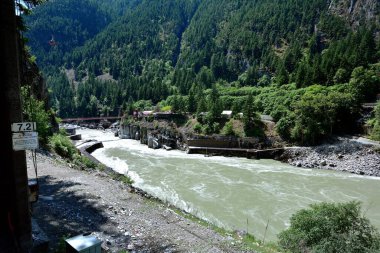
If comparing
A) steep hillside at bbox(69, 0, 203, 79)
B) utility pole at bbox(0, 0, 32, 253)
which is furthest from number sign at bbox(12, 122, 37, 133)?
steep hillside at bbox(69, 0, 203, 79)

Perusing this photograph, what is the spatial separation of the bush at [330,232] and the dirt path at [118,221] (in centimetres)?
311

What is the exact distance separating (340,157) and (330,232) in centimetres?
2709

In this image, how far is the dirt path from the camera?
899cm

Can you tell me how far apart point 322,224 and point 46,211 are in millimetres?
10424

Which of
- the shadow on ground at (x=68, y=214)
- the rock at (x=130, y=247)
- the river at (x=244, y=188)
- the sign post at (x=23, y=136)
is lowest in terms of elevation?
the river at (x=244, y=188)

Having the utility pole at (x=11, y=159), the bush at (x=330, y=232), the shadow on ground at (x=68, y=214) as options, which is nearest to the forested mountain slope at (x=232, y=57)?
the bush at (x=330, y=232)

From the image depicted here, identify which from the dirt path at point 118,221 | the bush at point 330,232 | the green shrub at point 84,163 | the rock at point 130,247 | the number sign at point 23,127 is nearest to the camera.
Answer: the number sign at point 23,127

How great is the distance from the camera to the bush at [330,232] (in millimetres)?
10242

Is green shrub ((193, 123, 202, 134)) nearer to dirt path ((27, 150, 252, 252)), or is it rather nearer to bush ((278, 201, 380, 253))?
dirt path ((27, 150, 252, 252))

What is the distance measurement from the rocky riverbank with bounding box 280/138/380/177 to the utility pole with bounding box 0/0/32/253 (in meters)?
32.6

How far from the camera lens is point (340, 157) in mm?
34688

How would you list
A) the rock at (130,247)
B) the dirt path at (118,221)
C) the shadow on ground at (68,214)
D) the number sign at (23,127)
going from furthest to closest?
the shadow on ground at (68,214), the dirt path at (118,221), the rock at (130,247), the number sign at (23,127)

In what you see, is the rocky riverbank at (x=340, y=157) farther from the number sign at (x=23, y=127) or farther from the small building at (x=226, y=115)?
the number sign at (x=23, y=127)

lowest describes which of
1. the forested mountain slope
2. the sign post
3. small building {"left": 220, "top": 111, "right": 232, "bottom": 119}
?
small building {"left": 220, "top": 111, "right": 232, "bottom": 119}
